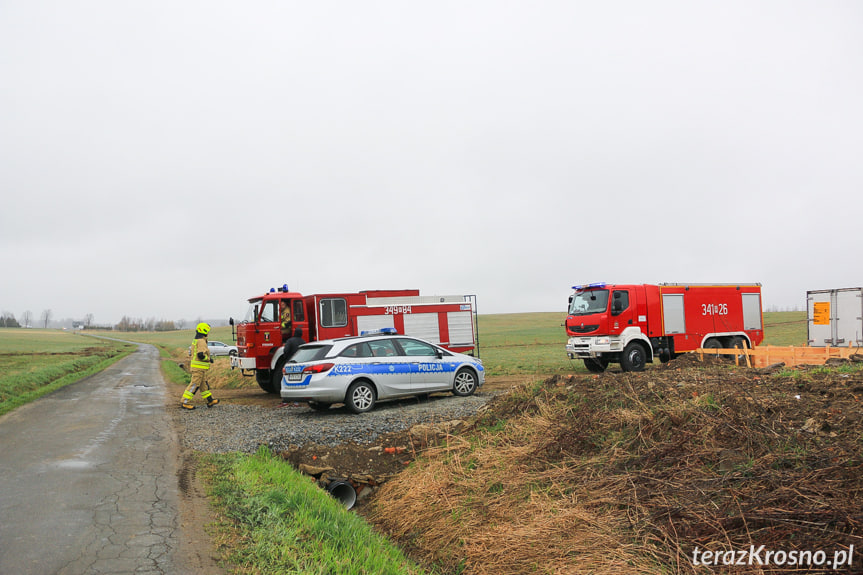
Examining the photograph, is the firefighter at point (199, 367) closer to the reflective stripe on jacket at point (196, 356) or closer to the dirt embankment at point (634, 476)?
the reflective stripe on jacket at point (196, 356)

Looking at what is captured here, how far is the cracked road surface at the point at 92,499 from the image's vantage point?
179 inches

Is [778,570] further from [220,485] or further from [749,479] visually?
[220,485]

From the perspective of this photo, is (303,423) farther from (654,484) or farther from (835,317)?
(835,317)

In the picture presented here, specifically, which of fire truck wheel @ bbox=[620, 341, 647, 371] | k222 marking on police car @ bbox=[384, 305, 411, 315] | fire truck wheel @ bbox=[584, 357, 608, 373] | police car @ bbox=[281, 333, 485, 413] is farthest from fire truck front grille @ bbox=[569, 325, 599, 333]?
police car @ bbox=[281, 333, 485, 413]

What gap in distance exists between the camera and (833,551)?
3.60 m

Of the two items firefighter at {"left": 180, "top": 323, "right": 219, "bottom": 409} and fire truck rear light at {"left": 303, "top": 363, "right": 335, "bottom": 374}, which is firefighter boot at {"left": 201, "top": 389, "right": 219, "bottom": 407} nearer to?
firefighter at {"left": 180, "top": 323, "right": 219, "bottom": 409}

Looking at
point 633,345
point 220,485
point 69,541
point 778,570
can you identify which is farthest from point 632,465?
point 633,345

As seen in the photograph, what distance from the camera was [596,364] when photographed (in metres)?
19.5

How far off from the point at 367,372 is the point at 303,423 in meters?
1.74

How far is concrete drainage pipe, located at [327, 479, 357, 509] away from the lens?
7.68 m

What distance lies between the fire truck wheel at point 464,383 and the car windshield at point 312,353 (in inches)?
126

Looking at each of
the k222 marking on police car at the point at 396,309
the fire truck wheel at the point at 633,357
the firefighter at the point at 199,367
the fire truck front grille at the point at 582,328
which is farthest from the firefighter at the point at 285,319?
the fire truck wheel at the point at 633,357

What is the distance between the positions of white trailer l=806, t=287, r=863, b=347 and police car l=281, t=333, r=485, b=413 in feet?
50.6

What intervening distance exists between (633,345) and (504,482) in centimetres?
1317
